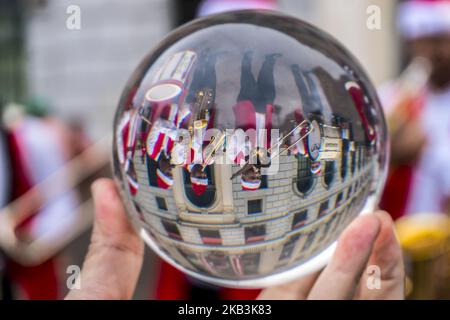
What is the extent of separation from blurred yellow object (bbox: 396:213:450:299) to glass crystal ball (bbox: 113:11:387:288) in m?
1.70

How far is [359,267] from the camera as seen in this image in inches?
66.4

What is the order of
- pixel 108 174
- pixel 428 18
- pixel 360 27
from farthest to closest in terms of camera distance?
pixel 360 27 → pixel 428 18 → pixel 108 174

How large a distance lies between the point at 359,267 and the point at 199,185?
532mm

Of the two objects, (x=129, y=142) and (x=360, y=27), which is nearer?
(x=129, y=142)

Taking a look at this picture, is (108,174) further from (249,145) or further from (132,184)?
(249,145)

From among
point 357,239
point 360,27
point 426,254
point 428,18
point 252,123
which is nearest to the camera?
point 252,123

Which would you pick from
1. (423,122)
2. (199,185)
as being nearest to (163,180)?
(199,185)

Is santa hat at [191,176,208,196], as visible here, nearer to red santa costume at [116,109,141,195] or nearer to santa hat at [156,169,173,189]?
santa hat at [156,169,173,189]

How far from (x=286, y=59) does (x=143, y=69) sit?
374 millimetres

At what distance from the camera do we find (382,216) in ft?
5.67

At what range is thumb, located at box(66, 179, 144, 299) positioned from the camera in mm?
1835
